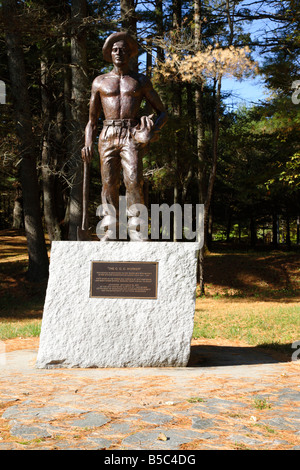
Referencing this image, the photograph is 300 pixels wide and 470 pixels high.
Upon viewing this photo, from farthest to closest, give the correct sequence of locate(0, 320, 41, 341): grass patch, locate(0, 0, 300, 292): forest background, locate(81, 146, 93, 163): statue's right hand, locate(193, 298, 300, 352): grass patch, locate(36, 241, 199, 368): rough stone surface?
1. locate(0, 0, 300, 292): forest background
2. locate(0, 320, 41, 341): grass patch
3. locate(193, 298, 300, 352): grass patch
4. locate(81, 146, 93, 163): statue's right hand
5. locate(36, 241, 199, 368): rough stone surface

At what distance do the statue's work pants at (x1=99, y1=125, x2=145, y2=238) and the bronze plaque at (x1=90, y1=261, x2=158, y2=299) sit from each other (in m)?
0.70

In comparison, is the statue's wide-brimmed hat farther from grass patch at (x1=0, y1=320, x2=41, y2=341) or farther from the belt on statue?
grass patch at (x1=0, y1=320, x2=41, y2=341)

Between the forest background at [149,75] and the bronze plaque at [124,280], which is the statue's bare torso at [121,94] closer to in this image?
the bronze plaque at [124,280]

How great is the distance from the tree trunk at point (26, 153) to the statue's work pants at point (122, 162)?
7.74 metres

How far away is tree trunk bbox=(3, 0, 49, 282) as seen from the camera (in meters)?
13.4

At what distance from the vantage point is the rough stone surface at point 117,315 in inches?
207

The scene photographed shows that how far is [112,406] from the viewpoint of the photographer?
12.2 feet

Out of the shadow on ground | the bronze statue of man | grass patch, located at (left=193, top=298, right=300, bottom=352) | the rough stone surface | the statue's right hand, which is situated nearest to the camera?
the rough stone surface

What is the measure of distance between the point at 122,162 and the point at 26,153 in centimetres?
826

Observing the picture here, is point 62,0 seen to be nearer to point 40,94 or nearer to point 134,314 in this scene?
point 40,94

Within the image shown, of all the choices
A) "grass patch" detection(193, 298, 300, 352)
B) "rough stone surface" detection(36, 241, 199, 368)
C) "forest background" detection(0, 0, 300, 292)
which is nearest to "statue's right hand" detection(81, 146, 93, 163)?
"rough stone surface" detection(36, 241, 199, 368)

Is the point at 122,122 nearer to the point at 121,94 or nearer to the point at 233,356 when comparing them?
the point at 121,94

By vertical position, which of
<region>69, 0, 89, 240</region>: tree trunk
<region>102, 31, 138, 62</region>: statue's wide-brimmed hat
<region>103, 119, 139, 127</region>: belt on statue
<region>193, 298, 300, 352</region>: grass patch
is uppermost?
<region>69, 0, 89, 240</region>: tree trunk

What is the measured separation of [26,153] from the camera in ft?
44.4
